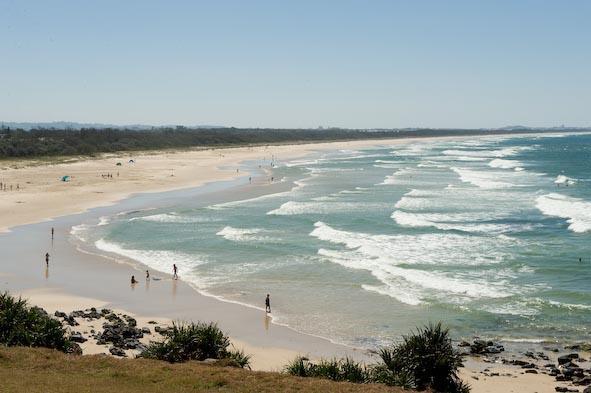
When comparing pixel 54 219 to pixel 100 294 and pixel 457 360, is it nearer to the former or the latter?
pixel 100 294

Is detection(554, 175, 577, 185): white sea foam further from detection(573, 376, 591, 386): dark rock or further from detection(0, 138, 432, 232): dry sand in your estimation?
detection(573, 376, 591, 386): dark rock

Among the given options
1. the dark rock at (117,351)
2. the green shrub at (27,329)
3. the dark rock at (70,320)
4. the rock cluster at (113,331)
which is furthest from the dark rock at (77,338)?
the green shrub at (27,329)

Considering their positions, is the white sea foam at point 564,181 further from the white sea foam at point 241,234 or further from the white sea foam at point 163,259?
the white sea foam at point 163,259

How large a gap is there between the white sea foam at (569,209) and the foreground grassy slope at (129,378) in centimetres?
3609

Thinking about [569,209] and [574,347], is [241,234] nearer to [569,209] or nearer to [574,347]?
[574,347]

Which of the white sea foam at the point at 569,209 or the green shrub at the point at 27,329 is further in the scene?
the white sea foam at the point at 569,209

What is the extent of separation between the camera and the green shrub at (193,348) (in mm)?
20656

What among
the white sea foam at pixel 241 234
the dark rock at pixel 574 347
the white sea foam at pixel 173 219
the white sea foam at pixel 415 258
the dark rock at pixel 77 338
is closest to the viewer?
the dark rock at pixel 77 338

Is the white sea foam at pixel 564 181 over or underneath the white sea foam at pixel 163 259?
over

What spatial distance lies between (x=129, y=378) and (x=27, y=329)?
5.48 metres

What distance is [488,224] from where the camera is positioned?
51.6 meters

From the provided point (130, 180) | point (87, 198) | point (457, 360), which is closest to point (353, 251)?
point (457, 360)

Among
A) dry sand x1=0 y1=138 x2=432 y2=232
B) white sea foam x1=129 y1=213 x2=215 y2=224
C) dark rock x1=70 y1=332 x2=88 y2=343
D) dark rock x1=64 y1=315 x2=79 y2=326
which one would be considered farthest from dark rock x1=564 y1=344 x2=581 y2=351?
dry sand x1=0 y1=138 x2=432 y2=232

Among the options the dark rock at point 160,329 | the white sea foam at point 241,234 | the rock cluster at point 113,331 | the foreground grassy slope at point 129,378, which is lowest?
the dark rock at point 160,329
